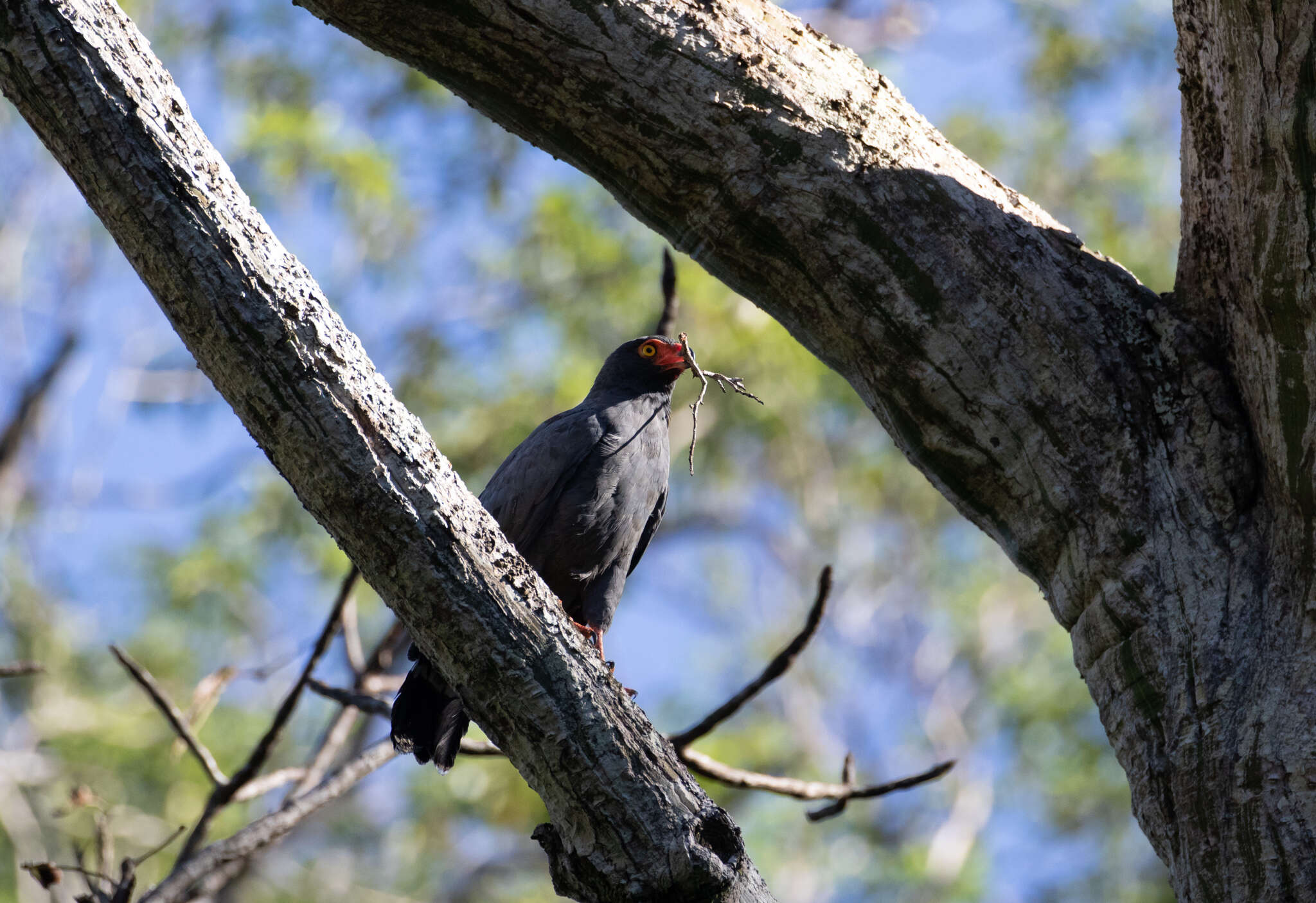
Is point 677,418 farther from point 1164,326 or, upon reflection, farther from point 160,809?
point 160,809

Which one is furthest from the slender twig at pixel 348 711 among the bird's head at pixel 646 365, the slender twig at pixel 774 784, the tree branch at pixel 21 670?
the bird's head at pixel 646 365

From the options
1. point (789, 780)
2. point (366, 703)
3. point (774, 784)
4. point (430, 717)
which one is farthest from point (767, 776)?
point (366, 703)

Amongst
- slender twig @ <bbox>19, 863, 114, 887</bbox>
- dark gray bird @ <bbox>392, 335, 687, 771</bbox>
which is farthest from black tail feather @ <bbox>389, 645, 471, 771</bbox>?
slender twig @ <bbox>19, 863, 114, 887</bbox>

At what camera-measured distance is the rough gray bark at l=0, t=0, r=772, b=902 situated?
2.05m

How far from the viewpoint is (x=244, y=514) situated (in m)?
11.9

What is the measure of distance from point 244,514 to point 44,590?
9.33 ft

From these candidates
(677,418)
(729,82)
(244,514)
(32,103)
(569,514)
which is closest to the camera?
(32,103)

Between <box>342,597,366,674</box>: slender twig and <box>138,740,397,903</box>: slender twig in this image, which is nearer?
<box>138,740,397,903</box>: slender twig

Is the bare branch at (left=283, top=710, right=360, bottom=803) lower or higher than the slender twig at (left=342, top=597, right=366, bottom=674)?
lower

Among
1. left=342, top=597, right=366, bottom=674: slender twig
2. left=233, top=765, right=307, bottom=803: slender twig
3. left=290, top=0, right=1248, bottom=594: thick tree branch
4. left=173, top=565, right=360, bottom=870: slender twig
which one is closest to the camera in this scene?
left=290, top=0, right=1248, bottom=594: thick tree branch

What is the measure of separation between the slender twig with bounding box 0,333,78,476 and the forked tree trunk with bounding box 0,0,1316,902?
6.50m

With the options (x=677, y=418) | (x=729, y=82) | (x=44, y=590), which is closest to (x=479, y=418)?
(x=677, y=418)

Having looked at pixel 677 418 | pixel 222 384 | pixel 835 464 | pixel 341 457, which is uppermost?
pixel 835 464

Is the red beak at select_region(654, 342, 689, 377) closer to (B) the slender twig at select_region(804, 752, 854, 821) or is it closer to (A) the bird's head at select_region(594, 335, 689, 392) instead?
(A) the bird's head at select_region(594, 335, 689, 392)
